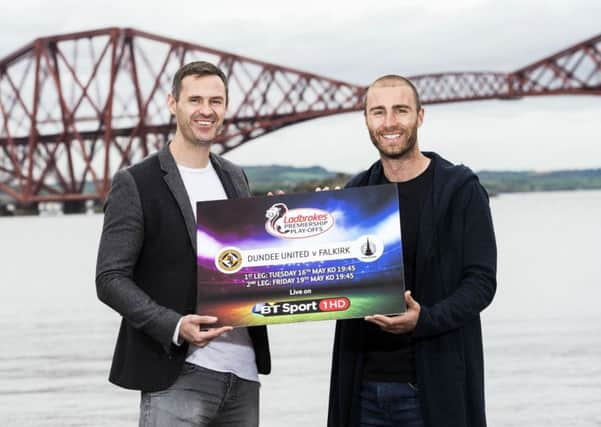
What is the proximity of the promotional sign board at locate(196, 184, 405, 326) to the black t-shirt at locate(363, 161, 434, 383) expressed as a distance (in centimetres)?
18

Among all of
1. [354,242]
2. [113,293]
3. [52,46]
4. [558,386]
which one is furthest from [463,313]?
[52,46]

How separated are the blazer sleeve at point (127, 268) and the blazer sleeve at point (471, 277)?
0.86m

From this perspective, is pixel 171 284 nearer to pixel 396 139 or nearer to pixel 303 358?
pixel 396 139

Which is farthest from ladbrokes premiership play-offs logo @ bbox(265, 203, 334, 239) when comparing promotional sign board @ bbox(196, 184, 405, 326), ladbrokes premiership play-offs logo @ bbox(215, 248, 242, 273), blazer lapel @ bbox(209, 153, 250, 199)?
blazer lapel @ bbox(209, 153, 250, 199)

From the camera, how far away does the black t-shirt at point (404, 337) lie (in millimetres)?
3943

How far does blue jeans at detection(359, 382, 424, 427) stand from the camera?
12.9 ft

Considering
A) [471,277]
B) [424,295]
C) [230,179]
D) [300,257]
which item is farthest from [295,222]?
[471,277]

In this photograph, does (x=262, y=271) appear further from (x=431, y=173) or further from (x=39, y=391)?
(x=39, y=391)

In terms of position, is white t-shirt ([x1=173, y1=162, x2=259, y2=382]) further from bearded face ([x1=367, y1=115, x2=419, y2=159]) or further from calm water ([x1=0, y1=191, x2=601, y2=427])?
calm water ([x1=0, y1=191, x2=601, y2=427])

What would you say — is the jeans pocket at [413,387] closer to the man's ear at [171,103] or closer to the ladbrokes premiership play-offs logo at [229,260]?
the ladbrokes premiership play-offs logo at [229,260]

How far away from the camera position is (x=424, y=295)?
3936 mm

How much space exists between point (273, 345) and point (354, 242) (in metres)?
6.77

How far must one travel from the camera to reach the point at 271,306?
3836 mm

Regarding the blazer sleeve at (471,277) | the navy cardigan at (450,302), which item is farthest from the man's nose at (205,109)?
the blazer sleeve at (471,277)
